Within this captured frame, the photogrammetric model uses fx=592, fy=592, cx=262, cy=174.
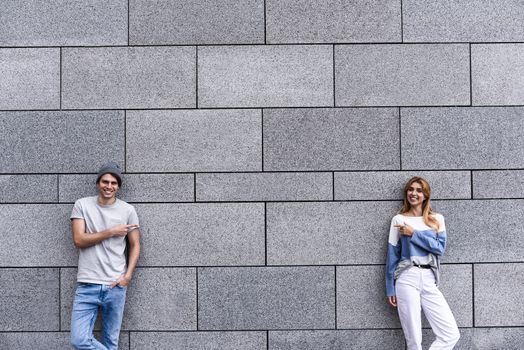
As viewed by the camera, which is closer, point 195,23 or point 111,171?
point 111,171

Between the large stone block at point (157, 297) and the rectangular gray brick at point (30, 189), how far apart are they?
0.98m

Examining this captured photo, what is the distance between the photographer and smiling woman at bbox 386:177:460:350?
7012 millimetres

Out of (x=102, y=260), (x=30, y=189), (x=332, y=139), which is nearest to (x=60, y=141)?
(x=30, y=189)

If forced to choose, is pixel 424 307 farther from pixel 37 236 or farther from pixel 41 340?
pixel 37 236

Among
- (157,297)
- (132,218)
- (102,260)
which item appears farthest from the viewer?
(157,297)

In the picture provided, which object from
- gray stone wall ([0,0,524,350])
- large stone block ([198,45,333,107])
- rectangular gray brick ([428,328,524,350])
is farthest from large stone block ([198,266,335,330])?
large stone block ([198,45,333,107])

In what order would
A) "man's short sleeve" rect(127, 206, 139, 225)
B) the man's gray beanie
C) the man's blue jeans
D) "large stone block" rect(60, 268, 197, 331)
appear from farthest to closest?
"large stone block" rect(60, 268, 197, 331), "man's short sleeve" rect(127, 206, 139, 225), the man's gray beanie, the man's blue jeans

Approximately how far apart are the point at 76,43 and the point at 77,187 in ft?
6.07

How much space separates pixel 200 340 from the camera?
754 centimetres

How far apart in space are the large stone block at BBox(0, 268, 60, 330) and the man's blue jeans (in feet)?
1.99

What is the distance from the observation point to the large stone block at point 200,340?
24.7ft

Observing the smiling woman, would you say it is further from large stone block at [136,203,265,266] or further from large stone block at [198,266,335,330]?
large stone block at [136,203,265,266]

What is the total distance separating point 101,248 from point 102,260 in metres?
0.15

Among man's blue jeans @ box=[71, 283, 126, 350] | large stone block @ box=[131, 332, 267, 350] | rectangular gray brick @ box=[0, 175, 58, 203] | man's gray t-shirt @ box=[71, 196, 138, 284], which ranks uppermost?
rectangular gray brick @ box=[0, 175, 58, 203]
